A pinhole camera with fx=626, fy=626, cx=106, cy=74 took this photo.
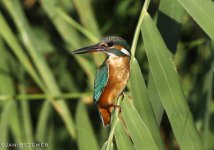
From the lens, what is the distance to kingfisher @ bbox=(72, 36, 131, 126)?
1872 mm

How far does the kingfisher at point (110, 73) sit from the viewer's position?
1872 millimetres

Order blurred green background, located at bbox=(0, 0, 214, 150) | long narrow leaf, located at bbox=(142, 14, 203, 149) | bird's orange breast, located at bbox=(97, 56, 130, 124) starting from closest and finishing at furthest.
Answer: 1. long narrow leaf, located at bbox=(142, 14, 203, 149)
2. bird's orange breast, located at bbox=(97, 56, 130, 124)
3. blurred green background, located at bbox=(0, 0, 214, 150)

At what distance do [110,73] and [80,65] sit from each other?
147cm

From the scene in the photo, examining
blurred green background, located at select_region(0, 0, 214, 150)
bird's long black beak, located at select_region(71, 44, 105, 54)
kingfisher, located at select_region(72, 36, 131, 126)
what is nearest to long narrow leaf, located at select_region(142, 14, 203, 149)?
blurred green background, located at select_region(0, 0, 214, 150)

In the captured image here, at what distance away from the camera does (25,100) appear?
291 centimetres

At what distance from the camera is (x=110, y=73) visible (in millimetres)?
1995

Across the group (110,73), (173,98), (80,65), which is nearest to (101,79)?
(110,73)

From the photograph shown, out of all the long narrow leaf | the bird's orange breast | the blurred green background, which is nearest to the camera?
the long narrow leaf

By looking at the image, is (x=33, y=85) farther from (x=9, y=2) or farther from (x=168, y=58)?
(x=168, y=58)

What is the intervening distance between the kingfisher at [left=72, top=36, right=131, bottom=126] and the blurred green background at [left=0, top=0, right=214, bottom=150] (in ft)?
0.21

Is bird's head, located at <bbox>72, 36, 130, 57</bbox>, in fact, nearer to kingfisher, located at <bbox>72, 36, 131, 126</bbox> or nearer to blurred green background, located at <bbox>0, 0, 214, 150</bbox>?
kingfisher, located at <bbox>72, 36, 131, 126</bbox>

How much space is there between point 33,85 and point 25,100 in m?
1.01

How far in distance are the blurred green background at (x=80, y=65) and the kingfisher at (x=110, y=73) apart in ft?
0.21

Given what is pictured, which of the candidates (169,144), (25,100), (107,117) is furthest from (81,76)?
(107,117)
